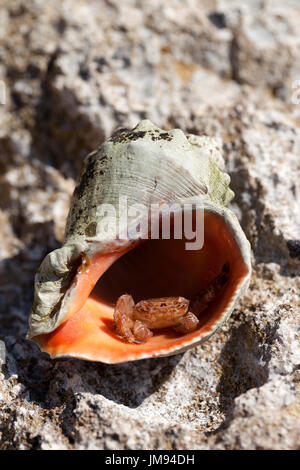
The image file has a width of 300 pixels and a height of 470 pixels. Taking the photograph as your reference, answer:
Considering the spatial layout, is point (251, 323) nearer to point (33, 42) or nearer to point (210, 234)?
point (210, 234)

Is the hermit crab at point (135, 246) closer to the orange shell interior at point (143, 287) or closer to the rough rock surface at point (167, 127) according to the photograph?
the orange shell interior at point (143, 287)

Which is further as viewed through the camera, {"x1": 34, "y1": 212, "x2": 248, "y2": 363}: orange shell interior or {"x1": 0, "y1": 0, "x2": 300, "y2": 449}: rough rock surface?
{"x1": 34, "y1": 212, "x2": 248, "y2": 363}: orange shell interior

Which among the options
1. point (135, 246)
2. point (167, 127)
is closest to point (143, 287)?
point (135, 246)

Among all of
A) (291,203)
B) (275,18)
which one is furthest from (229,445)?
(275,18)

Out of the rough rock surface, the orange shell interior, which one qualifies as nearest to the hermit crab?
the orange shell interior

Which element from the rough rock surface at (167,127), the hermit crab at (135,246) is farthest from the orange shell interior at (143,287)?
the rough rock surface at (167,127)

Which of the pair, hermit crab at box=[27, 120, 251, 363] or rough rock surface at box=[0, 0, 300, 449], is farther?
hermit crab at box=[27, 120, 251, 363]

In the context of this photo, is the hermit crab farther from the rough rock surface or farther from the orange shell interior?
the rough rock surface
